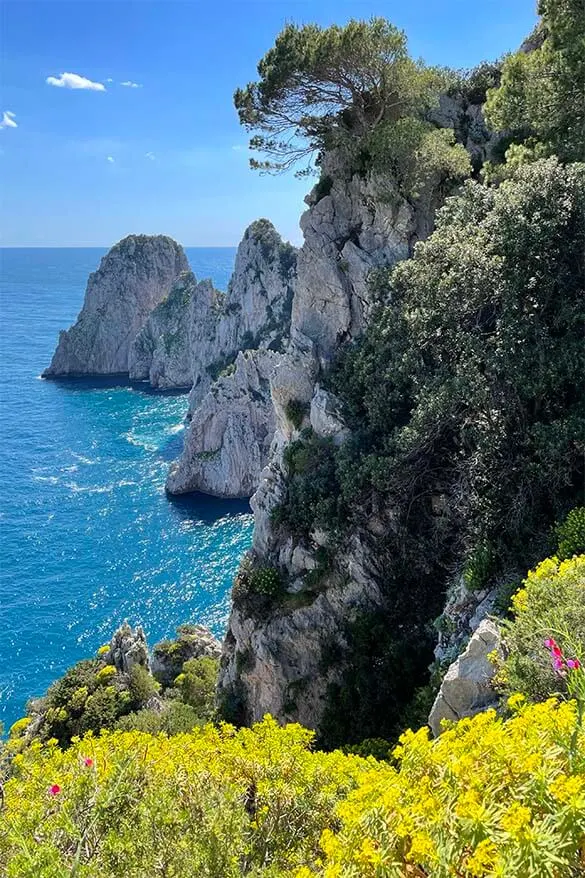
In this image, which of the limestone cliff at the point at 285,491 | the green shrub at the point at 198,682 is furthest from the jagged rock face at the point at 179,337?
the limestone cliff at the point at 285,491

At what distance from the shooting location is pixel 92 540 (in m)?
54.6

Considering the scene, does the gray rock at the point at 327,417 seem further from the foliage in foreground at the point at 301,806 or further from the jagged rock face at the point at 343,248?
the foliage in foreground at the point at 301,806

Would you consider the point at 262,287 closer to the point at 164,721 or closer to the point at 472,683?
the point at 164,721

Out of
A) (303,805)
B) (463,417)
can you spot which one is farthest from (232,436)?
(303,805)

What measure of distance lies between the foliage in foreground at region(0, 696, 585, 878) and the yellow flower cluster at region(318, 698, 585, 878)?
0.04 ft

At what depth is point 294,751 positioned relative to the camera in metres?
8.21

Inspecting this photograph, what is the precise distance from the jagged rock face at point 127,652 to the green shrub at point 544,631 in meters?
27.5

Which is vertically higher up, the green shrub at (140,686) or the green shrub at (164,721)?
the green shrub at (164,721)

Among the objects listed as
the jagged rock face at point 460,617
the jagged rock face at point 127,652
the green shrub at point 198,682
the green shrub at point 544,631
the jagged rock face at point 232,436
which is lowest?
the green shrub at point 198,682

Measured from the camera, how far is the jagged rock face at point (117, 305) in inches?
4557

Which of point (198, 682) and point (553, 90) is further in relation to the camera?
point (198, 682)

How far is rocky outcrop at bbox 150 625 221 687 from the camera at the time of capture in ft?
124

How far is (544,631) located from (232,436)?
6197cm

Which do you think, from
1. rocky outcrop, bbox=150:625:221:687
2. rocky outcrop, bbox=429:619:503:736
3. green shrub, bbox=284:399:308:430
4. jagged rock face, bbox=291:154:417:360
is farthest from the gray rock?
rocky outcrop, bbox=150:625:221:687
